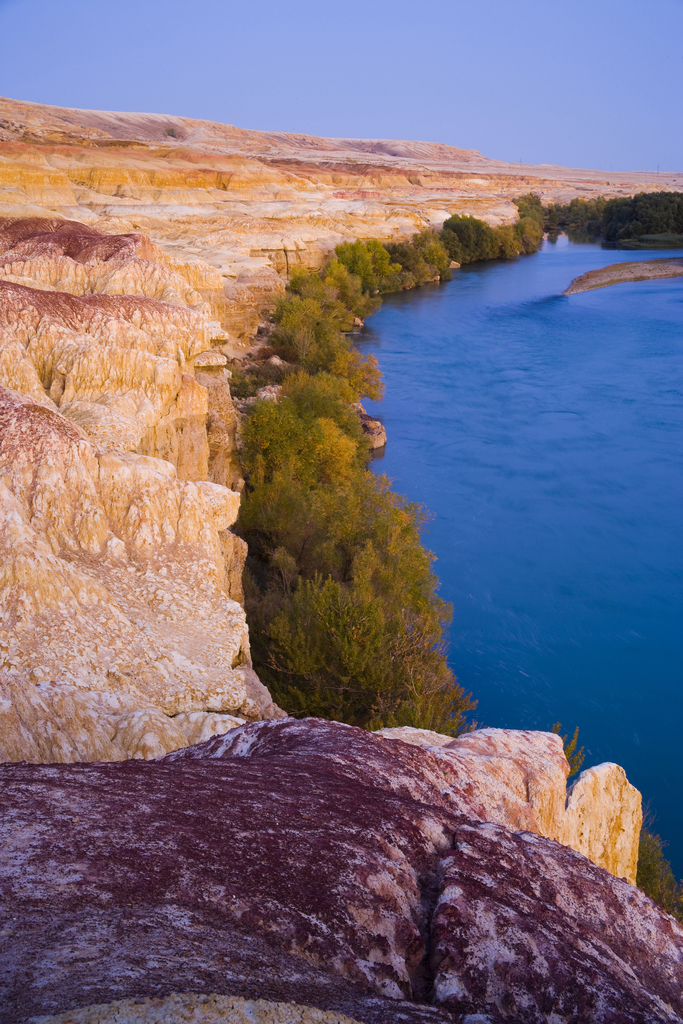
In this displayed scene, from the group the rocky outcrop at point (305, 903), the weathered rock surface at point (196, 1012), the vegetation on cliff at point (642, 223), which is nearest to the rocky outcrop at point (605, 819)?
the rocky outcrop at point (305, 903)

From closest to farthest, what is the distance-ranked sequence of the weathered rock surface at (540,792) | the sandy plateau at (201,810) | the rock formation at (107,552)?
1. the sandy plateau at (201,810)
2. the weathered rock surface at (540,792)
3. the rock formation at (107,552)

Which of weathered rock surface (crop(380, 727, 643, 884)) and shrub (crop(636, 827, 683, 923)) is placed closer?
weathered rock surface (crop(380, 727, 643, 884))

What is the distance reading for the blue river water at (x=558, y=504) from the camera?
549 inches

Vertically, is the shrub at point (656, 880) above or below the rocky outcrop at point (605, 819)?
below

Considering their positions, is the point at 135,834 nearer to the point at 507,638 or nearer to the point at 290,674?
the point at 290,674

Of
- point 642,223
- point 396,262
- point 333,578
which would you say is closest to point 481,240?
point 396,262

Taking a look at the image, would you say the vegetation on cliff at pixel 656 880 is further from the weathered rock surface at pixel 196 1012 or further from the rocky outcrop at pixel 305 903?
the weathered rock surface at pixel 196 1012

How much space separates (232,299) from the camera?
843 inches

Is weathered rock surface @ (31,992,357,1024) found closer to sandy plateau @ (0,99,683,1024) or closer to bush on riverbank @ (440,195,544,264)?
sandy plateau @ (0,99,683,1024)

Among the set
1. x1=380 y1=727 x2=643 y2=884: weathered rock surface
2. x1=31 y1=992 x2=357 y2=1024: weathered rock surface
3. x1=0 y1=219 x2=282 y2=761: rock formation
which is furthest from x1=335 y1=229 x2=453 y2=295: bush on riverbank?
x1=31 y1=992 x2=357 y2=1024: weathered rock surface

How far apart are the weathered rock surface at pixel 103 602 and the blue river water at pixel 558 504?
27.3ft

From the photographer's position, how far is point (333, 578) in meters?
13.4

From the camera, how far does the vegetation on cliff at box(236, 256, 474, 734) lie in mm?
9922

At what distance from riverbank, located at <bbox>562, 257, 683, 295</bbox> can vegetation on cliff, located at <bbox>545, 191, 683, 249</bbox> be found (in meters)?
12.3
